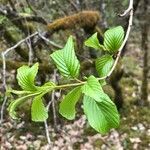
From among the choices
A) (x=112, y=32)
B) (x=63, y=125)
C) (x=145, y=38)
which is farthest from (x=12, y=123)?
(x=112, y=32)

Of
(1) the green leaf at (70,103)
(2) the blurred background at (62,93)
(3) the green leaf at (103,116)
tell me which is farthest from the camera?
(2) the blurred background at (62,93)

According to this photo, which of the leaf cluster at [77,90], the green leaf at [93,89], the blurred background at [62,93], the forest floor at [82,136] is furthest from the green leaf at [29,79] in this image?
the forest floor at [82,136]

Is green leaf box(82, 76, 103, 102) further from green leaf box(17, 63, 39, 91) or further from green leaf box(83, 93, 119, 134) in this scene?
green leaf box(17, 63, 39, 91)

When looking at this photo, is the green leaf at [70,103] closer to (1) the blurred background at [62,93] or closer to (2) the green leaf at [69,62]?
(2) the green leaf at [69,62]

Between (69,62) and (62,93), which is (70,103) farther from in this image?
(62,93)

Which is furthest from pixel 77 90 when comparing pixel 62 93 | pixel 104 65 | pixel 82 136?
pixel 82 136

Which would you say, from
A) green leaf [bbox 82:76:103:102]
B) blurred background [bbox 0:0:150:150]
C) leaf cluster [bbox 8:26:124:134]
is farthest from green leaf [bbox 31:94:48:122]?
blurred background [bbox 0:0:150:150]
